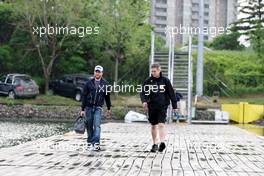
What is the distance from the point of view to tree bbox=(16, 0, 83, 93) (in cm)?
3697

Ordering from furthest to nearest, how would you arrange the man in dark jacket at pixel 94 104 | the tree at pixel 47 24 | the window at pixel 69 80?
the tree at pixel 47 24
the window at pixel 69 80
the man in dark jacket at pixel 94 104

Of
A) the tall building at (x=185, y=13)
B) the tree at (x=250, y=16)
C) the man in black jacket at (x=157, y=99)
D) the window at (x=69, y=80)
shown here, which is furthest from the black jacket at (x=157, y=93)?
the tree at (x=250, y=16)

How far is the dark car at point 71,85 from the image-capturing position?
35.4m

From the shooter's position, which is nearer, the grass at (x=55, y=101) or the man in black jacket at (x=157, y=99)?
the man in black jacket at (x=157, y=99)

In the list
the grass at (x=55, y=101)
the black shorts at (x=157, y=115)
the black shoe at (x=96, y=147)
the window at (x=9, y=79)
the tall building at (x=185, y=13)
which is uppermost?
the tall building at (x=185, y=13)

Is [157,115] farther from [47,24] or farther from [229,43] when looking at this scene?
[229,43]

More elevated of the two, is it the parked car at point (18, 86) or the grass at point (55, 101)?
the parked car at point (18, 86)

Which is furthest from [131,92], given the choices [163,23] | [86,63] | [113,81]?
[163,23]

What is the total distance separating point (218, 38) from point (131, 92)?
31.7 m

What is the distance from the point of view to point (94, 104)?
11953mm

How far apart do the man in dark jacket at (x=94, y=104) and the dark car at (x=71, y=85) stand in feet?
75.7

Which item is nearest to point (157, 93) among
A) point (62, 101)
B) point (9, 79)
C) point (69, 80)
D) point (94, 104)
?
point (94, 104)

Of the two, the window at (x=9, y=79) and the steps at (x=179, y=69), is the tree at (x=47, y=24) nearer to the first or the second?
the window at (x=9, y=79)

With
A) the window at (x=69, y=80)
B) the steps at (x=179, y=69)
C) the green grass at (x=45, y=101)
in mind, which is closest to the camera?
the steps at (x=179, y=69)
